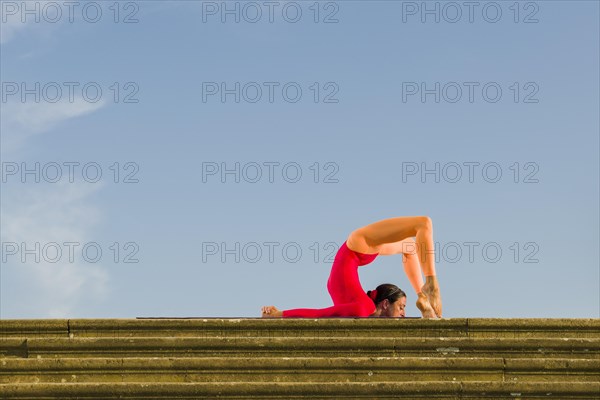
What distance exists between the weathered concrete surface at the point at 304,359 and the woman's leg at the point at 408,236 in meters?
1.11

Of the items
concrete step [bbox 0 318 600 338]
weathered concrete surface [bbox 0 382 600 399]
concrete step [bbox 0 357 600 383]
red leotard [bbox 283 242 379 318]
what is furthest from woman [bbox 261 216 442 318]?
weathered concrete surface [bbox 0 382 600 399]

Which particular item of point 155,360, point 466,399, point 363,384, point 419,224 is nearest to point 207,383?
point 155,360

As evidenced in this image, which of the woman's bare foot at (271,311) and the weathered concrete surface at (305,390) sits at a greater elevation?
the woman's bare foot at (271,311)

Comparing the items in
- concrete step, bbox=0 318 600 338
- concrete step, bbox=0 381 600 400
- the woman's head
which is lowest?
concrete step, bbox=0 381 600 400

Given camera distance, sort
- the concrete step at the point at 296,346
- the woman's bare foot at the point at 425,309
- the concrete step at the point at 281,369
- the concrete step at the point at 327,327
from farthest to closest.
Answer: the woman's bare foot at the point at 425,309 < the concrete step at the point at 327,327 < the concrete step at the point at 296,346 < the concrete step at the point at 281,369

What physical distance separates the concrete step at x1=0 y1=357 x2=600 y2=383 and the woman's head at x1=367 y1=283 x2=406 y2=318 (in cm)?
189

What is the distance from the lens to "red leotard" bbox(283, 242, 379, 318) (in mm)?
9273

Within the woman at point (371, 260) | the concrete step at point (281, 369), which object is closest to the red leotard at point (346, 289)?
the woman at point (371, 260)

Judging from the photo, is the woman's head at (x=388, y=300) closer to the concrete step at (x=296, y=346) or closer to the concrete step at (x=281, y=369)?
the concrete step at (x=296, y=346)

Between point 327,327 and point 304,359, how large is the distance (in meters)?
0.63

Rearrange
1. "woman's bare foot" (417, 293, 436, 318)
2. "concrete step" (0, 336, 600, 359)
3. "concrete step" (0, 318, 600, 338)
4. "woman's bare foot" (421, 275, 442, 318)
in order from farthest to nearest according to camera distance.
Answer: "woman's bare foot" (421, 275, 442, 318) < "woman's bare foot" (417, 293, 436, 318) < "concrete step" (0, 318, 600, 338) < "concrete step" (0, 336, 600, 359)

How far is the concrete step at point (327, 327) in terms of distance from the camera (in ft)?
25.6

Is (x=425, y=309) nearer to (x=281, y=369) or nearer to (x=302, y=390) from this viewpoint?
(x=281, y=369)

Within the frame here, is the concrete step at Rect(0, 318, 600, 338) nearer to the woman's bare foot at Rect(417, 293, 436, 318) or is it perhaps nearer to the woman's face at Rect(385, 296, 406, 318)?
the woman's bare foot at Rect(417, 293, 436, 318)
